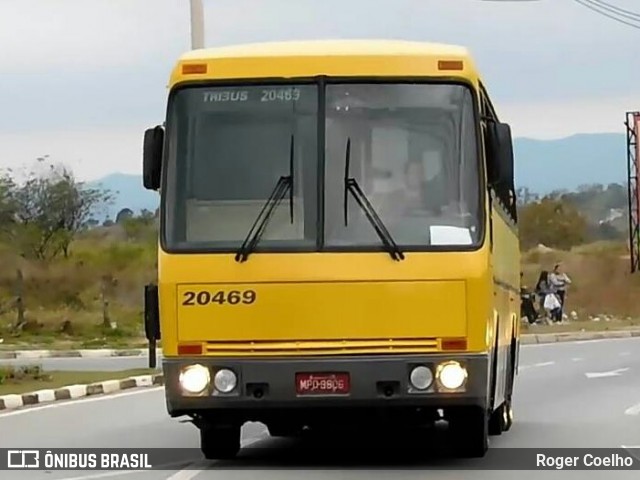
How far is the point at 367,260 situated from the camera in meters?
12.6

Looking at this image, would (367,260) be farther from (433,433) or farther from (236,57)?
(433,433)

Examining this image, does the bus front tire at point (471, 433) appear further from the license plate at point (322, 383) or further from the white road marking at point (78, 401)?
the white road marking at point (78, 401)

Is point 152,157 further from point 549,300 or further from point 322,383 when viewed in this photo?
point 549,300

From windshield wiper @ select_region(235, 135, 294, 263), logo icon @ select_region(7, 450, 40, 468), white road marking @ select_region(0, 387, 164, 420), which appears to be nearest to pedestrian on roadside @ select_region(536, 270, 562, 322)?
white road marking @ select_region(0, 387, 164, 420)

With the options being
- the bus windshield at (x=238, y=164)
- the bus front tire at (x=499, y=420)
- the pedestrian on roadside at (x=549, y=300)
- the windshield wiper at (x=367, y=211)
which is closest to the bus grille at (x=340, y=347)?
the windshield wiper at (x=367, y=211)

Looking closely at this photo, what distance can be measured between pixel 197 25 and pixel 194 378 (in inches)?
619

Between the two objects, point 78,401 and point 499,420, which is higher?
point 499,420

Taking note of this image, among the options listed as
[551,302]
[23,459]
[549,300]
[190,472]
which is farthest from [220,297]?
[551,302]

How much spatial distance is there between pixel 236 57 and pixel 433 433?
5.44 m

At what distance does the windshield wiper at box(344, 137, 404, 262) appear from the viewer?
12586 mm

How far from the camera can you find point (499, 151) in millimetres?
13000

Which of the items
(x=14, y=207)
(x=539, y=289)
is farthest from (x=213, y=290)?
(x=14, y=207)

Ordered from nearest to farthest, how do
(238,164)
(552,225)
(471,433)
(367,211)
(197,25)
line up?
(367,211)
(238,164)
(471,433)
(197,25)
(552,225)

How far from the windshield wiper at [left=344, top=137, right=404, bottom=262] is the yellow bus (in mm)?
15
